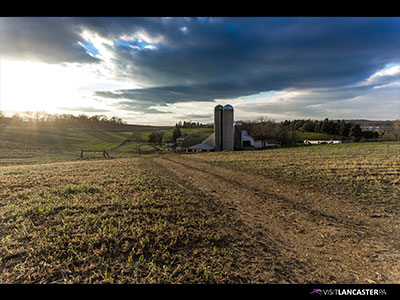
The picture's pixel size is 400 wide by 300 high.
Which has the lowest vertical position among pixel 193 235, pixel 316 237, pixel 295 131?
pixel 316 237

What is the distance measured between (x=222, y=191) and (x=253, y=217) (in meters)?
2.64

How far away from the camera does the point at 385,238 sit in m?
3.87

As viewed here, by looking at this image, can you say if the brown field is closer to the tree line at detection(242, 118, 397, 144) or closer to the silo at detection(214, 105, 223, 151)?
the silo at detection(214, 105, 223, 151)

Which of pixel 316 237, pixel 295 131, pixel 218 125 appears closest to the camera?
pixel 316 237

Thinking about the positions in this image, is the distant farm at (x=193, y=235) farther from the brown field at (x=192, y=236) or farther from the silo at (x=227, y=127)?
the silo at (x=227, y=127)

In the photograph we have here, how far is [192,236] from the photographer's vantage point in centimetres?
362

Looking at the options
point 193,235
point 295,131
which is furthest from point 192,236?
point 295,131

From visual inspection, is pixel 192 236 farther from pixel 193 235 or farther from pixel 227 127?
pixel 227 127

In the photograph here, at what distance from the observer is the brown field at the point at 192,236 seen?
2.65 metres

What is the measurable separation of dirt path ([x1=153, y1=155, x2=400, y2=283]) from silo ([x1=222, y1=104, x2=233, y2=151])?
33363 mm

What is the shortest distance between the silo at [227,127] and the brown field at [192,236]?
3338 centimetres

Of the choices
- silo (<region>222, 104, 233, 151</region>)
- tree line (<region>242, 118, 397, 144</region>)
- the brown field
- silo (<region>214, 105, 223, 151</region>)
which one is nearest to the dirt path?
the brown field

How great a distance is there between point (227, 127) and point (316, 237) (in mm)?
36784
